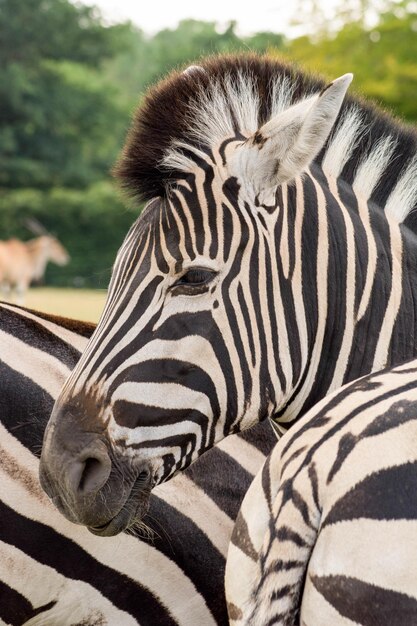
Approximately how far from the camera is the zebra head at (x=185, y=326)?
2.71m

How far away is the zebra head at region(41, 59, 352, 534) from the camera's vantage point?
2.71m

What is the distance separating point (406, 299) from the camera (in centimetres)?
315

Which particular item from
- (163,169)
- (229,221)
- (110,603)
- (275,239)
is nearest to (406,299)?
(275,239)

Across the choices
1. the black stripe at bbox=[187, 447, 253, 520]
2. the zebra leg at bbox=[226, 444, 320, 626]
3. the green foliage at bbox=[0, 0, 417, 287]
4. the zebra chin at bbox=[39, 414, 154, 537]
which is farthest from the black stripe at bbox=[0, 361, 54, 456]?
the green foliage at bbox=[0, 0, 417, 287]

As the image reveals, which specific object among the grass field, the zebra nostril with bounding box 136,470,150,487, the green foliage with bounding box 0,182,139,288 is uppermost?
the green foliage with bounding box 0,182,139,288

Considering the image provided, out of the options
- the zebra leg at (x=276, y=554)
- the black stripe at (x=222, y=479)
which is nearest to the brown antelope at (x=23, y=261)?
the black stripe at (x=222, y=479)

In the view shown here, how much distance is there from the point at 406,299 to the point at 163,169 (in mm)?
1051

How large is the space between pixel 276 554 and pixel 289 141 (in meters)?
1.48

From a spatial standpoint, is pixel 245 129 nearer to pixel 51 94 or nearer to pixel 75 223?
pixel 75 223

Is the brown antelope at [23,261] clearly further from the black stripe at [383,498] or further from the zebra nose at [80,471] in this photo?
the black stripe at [383,498]

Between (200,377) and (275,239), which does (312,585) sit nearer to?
(200,377)

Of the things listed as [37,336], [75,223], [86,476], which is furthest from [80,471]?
[75,223]

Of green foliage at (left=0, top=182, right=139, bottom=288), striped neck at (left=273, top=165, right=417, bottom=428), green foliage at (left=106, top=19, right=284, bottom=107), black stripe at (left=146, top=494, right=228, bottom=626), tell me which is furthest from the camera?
green foliage at (left=106, top=19, right=284, bottom=107)

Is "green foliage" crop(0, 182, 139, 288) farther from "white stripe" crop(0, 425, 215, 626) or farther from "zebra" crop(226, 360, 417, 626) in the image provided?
"zebra" crop(226, 360, 417, 626)
